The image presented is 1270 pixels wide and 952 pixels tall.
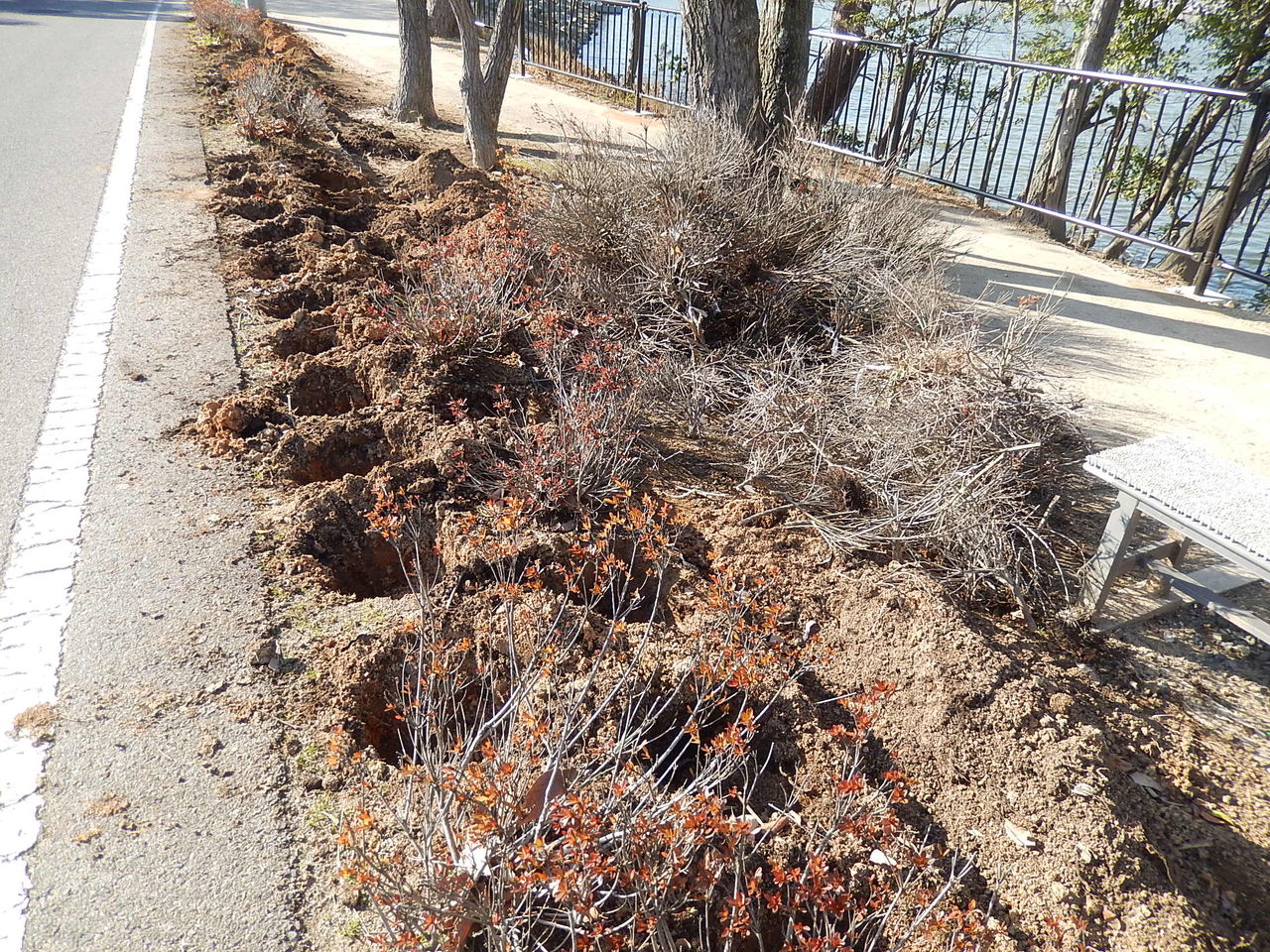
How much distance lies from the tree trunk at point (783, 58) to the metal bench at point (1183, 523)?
4.60m

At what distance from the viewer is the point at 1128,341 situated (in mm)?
5918

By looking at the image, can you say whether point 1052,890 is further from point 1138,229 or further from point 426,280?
point 1138,229

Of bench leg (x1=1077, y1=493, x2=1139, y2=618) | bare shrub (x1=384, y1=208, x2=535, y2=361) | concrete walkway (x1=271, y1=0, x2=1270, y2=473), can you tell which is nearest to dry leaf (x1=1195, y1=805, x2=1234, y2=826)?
bench leg (x1=1077, y1=493, x2=1139, y2=618)

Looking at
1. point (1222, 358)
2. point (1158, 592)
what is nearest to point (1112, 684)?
point (1158, 592)

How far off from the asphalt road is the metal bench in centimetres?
404

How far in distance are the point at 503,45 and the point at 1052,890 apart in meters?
8.85

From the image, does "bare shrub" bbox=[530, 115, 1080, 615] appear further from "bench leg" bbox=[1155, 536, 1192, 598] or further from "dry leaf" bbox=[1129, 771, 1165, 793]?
"dry leaf" bbox=[1129, 771, 1165, 793]

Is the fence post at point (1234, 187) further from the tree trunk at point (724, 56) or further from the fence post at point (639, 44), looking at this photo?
the fence post at point (639, 44)

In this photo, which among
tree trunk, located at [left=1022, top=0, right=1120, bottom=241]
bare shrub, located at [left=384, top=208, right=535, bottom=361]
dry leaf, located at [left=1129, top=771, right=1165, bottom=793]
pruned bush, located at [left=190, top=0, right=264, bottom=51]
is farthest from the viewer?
Answer: pruned bush, located at [left=190, top=0, right=264, bottom=51]

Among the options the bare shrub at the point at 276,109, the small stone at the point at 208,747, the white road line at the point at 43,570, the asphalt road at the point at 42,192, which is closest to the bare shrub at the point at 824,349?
the small stone at the point at 208,747

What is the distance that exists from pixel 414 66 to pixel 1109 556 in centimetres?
993

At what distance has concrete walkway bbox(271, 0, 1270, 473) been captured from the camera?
4.74m

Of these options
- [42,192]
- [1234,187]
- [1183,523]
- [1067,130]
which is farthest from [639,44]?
[1183,523]

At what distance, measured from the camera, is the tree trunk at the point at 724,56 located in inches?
253
